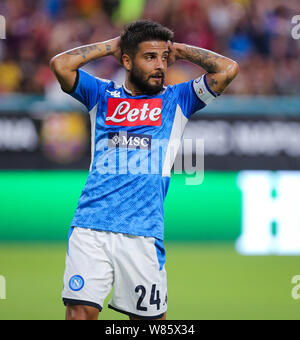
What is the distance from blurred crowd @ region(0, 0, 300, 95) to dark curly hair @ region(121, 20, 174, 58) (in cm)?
655

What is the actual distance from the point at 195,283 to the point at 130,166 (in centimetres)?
405

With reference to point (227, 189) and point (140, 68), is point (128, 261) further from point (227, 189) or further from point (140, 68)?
point (227, 189)

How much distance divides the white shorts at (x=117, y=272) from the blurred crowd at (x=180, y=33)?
7.07 metres

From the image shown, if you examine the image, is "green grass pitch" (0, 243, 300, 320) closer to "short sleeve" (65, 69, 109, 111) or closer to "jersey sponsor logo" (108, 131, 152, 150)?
"jersey sponsor logo" (108, 131, 152, 150)

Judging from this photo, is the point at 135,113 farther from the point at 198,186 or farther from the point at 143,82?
the point at 198,186

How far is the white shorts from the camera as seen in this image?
4777 millimetres

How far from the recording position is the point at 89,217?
16.2ft

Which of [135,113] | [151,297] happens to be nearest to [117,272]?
[151,297]

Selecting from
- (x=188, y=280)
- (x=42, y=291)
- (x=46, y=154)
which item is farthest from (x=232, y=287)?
(x=46, y=154)

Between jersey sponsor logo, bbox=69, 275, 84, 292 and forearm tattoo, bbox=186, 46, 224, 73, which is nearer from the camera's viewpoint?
jersey sponsor logo, bbox=69, 275, 84, 292

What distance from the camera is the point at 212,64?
17.0ft

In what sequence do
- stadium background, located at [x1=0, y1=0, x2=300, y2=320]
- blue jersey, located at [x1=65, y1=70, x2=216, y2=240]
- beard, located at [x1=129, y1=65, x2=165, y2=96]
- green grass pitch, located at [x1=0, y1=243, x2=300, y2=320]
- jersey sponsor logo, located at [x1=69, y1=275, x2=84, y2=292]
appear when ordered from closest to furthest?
jersey sponsor logo, located at [x1=69, y1=275, x2=84, y2=292] < blue jersey, located at [x1=65, y1=70, x2=216, y2=240] < beard, located at [x1=129, y1=65, x2=165, y2=96] < green grass pitch, located at [x1=0, y1=243, x2=300, y2=320] < stadium background, located at [x1=0, y1=0, x2=300, y2=320]

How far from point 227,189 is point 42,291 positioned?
3.73 meters

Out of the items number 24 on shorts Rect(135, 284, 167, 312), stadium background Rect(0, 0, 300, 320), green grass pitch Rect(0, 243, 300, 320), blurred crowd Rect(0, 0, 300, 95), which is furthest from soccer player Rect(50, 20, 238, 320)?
blurred crowd Rect(0, 0, 300, 95)
